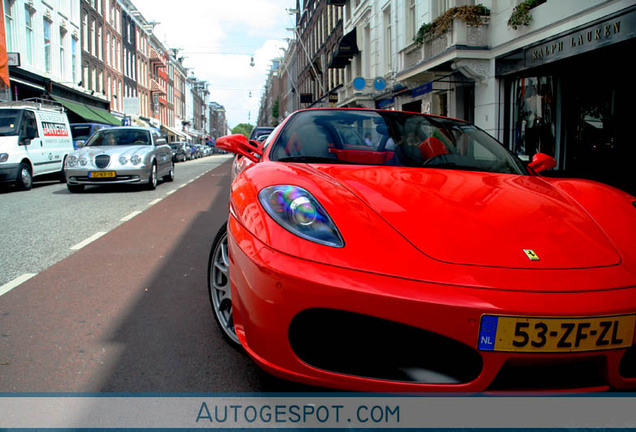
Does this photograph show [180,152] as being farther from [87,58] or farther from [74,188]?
[74,188]

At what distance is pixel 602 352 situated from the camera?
1715 mm

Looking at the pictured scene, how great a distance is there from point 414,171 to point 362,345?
1.13m

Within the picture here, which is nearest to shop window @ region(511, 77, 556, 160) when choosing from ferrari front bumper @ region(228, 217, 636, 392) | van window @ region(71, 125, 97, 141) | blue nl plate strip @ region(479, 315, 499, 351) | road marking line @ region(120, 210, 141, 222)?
road marking line @ region(120, 210, 141, 222)

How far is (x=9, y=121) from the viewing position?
13.0 m

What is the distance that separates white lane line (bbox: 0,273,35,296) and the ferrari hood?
2.79m

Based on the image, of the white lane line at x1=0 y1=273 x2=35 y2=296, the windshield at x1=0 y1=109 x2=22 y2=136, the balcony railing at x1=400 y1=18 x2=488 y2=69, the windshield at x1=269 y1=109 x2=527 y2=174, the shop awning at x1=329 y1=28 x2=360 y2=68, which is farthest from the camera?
the shop awning at x1=329 y1=28 x2=360 y2=68

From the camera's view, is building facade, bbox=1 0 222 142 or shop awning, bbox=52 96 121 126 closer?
building facade, bbox=1 0 222 142

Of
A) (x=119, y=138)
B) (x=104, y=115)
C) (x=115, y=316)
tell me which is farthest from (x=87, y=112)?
(x=115, y=316)

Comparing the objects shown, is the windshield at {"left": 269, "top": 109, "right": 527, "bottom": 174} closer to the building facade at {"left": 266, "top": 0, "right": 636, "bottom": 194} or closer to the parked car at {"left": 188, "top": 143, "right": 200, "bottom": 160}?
the building facade at {"left": 266, "top": 0, "right": 636, "bottom": 194}

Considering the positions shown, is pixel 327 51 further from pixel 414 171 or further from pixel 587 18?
pixel 414 171

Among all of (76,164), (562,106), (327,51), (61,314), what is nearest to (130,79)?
(327,51)

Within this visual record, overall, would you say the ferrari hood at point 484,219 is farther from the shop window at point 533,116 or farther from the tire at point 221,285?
the shop window at point 533,116

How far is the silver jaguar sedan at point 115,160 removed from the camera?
1133 centimetres

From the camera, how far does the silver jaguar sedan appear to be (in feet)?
37.2
